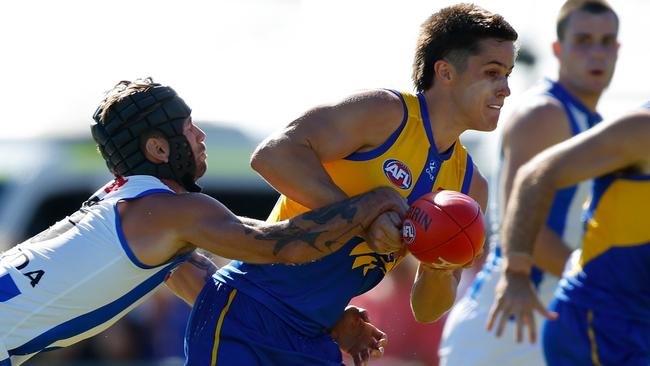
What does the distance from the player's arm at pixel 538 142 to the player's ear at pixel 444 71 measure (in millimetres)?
1736

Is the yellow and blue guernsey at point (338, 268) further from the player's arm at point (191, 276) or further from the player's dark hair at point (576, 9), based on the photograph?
the player's dark hair at point (576, 9)

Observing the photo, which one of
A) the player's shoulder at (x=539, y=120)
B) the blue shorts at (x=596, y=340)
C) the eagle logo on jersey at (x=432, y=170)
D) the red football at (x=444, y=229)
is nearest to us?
the red football at (x=444, y=229)

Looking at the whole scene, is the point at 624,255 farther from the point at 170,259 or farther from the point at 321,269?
the point at 170,259

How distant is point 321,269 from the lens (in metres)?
5.44

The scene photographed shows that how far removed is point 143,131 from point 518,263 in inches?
72.4

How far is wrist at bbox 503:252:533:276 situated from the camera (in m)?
5.99

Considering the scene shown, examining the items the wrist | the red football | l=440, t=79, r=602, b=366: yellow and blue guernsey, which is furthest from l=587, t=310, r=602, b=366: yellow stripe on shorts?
the red football

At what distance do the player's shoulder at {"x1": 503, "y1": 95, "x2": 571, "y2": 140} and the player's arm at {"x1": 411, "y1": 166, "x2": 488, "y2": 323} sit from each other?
1484mm

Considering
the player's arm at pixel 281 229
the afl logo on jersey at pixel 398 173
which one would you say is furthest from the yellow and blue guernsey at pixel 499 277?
the player's arm at pixel 281 229

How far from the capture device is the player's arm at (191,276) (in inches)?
229

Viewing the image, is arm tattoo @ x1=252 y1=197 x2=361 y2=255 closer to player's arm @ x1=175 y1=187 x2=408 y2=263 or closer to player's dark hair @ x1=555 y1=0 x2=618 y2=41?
player's arm @ x1=175 y1=187 x2=408 y2=263

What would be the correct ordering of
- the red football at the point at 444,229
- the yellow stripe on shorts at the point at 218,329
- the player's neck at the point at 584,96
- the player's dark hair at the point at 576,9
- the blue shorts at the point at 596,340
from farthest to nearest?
the player's dark hair at the point at 576,9
the player's neck at the point at 584,96
the blue shorts at the point at 596,340
the yellow stripe on shorts at the point at 218,329
the red football at the point at 444,229

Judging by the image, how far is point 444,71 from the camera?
563 centimetres

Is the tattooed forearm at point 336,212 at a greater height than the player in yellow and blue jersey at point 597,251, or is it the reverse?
the tattooed forearm at point 336,212
